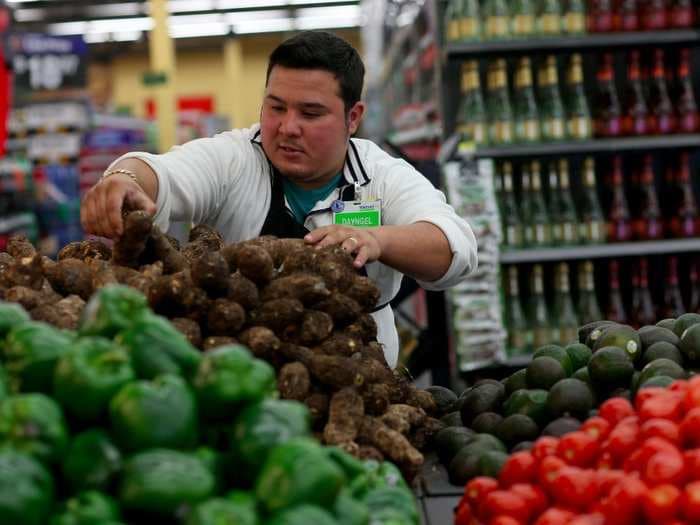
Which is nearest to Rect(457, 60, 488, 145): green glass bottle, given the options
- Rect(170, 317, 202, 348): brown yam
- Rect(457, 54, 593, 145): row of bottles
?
Rect(457, 54, 593, 145): row of bottles

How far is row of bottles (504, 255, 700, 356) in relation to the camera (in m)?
5.07

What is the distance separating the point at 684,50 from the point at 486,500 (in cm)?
441

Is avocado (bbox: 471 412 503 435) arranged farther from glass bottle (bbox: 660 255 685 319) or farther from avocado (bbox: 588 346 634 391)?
glass bottle (bbox: 660 255 685 319)

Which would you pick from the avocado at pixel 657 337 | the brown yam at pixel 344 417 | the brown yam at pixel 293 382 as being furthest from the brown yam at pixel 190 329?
the avocado at pixel 657 337

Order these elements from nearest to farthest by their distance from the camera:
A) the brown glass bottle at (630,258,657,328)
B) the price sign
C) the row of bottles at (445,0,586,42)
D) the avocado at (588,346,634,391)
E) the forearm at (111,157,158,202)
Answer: the avocado at (588,346,634,391), the forearm at (111,157,158,202), the row of bottles at (445,0,586,42), the brown glass bottle at (630,258,657,328), the price sign

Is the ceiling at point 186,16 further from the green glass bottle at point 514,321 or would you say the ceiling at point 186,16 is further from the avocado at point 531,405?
the avocado at point 531,405

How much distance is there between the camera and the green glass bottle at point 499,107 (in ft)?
16.0

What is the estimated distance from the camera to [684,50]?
16.9 ft

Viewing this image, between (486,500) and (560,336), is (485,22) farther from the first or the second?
(486,500)

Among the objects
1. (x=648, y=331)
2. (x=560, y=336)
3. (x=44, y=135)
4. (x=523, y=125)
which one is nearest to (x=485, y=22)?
(x=523, y=125)

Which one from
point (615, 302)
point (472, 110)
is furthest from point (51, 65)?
point (615, 302)

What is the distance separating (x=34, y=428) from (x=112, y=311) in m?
0.26

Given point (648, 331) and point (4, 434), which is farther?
point (648, 331)

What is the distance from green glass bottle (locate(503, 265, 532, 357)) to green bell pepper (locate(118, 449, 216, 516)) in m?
4.11
